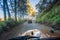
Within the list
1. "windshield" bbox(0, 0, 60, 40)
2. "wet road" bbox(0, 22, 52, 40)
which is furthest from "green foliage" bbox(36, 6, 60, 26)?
"wet road" bbox(0, 22, 52, 40)

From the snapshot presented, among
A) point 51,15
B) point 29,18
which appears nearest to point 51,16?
point 51,15

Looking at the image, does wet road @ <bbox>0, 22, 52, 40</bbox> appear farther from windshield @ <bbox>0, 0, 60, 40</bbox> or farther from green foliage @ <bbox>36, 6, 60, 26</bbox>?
green foliage @ <bbox>36, 6, 60, 26</bbox>

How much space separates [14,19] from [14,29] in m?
0.21

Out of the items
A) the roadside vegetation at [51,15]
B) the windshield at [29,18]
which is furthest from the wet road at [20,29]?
the roadside vegetation at [51,15]

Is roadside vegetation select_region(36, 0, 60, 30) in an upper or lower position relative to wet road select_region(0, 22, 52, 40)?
upper

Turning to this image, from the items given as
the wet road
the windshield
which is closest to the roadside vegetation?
the windshield

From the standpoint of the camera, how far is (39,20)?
91.5 inches

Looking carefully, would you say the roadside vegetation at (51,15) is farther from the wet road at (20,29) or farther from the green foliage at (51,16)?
the wet road at (20,29)

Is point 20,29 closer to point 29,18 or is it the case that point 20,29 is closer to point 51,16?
point 29,18

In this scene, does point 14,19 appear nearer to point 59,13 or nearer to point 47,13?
point 47,13

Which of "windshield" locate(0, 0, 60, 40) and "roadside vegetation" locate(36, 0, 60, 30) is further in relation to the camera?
"roadside vegetation" locate(36, 0, 60, 30)

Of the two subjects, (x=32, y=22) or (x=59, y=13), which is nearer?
(x=32, y=22)

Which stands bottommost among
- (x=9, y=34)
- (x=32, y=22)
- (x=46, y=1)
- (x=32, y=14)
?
(x=9, y=34)

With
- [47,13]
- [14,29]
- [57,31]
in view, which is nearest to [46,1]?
[47,13]
